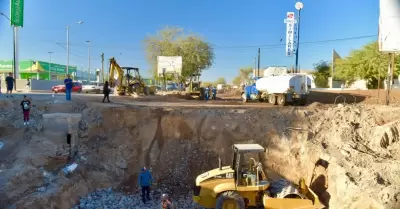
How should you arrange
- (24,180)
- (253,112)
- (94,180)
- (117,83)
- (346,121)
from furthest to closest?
(117,83), (253,112), (346,121), (94,180), (24,180)

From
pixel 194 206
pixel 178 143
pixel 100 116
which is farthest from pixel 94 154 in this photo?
pixel 194 206

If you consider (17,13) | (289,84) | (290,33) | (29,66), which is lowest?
(289,84)

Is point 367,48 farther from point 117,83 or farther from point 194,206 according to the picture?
point 194,206

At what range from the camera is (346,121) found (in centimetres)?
1575

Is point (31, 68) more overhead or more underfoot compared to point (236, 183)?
more overhead

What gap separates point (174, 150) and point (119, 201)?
11.4 feet

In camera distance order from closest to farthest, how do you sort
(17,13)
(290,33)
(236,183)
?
(236,183) → (290,33) → (17,13)

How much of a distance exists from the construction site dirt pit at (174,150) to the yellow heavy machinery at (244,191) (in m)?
1.63

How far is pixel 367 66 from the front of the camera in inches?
1410

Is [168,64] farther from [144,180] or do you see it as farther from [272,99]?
[144,180]

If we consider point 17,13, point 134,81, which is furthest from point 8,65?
point 134,81

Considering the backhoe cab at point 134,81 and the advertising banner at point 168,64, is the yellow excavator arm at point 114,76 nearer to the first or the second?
the backhoe cab at point 134,81

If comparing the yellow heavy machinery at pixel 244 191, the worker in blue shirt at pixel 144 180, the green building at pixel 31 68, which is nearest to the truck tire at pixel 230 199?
the yellow heavy machinery at pixel 244 191

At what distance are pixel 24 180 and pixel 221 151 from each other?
7.58 metres
